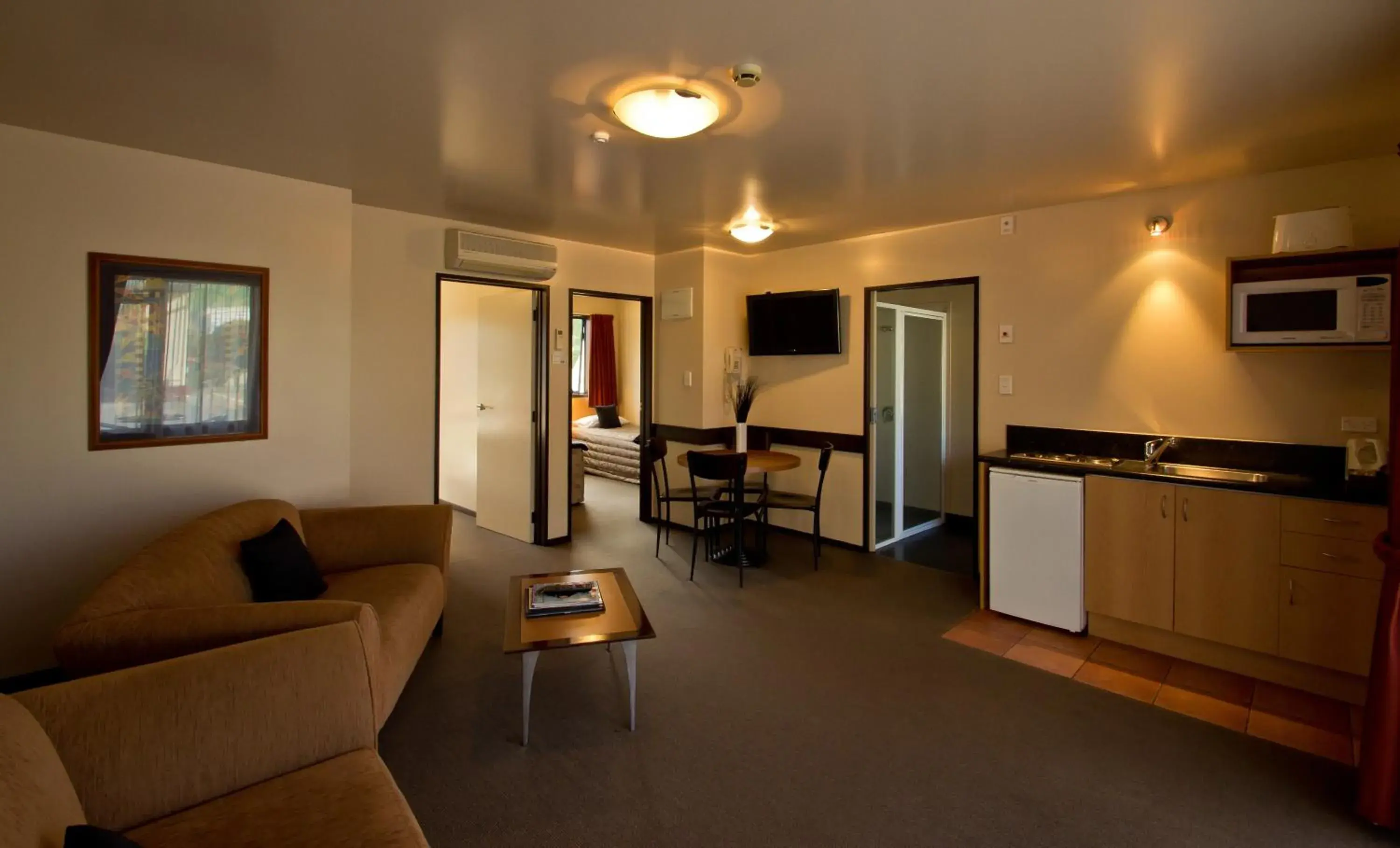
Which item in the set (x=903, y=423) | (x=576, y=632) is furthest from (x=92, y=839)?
(x=903, y=423)

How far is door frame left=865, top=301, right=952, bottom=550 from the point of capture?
17.3 ft

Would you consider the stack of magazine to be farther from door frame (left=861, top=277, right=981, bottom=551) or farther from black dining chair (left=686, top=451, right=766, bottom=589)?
door frame (left=861, top=277, right=981, bottom=551)

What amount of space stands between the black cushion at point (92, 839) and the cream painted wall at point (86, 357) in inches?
94.0

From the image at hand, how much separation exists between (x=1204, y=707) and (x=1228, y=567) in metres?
0.64

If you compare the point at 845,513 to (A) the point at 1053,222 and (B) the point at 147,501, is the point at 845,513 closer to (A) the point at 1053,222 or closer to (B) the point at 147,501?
(A) the point at 1053,222

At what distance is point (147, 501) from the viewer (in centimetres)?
310

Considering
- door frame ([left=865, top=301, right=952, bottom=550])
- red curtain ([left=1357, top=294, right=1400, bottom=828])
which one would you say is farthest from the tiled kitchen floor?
door frame ([left=865, top=301, right=952, bottom=550])

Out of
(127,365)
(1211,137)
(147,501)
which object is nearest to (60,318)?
(127,365)

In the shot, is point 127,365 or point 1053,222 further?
point 1053,222

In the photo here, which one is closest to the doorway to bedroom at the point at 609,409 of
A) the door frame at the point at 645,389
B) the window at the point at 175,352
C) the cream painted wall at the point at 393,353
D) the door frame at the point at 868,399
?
the door frame at the point at 645,389

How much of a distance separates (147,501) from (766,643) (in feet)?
9.86

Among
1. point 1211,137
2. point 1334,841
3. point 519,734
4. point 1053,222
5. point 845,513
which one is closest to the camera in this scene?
point 1334,841

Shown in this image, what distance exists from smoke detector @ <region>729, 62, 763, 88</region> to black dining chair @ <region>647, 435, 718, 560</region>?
2849mm

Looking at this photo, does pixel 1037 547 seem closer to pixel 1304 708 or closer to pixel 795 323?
pixel 1304 708
